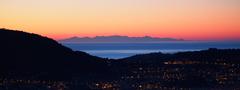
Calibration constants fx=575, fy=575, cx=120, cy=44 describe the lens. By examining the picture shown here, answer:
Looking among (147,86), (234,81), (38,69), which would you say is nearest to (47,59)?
(38,69)

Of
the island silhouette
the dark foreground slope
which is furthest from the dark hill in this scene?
the dark foreground slope

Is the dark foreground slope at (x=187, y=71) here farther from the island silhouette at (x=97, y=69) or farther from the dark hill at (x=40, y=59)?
the dark hill at (x=40, y=59)

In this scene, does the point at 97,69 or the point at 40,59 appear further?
the point at 40,59

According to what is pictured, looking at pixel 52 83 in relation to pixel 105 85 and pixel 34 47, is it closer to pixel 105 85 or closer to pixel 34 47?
pixel 105 85

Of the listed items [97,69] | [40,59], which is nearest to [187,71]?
[97,69]

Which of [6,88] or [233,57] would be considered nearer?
[6,88]

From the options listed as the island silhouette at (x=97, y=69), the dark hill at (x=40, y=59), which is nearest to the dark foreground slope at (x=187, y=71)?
the island silhouette at (x=97, y=69)

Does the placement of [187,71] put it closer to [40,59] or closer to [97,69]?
[97,69]

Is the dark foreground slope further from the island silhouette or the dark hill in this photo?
the dark hill
